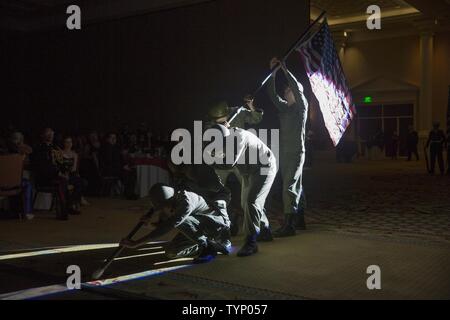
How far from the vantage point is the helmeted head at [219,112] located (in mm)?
4688

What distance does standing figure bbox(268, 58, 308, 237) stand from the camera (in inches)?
225

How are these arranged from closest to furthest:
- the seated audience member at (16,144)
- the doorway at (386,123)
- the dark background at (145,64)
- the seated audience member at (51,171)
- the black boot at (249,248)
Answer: the black boot at (249,248) < the seated audience member at (51,171) < the seated audience member at (16,144) < the dark background at (145,64) < the doorway at (386,123)

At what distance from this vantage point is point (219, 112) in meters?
4.69

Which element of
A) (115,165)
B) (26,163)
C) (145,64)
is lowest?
(115,165)

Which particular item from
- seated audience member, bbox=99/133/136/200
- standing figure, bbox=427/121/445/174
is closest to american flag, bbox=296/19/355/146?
seated audience member, bbox=99/133/136/200

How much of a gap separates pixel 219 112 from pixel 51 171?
3658mm

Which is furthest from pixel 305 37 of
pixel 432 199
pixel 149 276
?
pixel 432 199

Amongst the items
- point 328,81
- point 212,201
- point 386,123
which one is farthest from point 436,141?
point 212,201

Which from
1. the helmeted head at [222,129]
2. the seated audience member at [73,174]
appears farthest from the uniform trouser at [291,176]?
the seated audience member at [73,174]

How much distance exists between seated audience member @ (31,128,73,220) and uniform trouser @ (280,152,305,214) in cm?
314

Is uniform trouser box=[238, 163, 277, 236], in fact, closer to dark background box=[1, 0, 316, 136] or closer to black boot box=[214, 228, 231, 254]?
black boot box=[214, 228, 231, 254]

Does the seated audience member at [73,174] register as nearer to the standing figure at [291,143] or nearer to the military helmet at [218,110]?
the standing figure at [291,143]

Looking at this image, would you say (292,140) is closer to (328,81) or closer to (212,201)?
(328,81)

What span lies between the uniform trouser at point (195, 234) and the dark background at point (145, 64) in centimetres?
830
